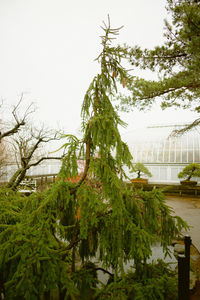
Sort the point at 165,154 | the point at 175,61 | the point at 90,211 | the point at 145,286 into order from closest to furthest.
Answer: the point at 90,211 → the point at 145,286 → the point at 175,61 → the point at 165,154

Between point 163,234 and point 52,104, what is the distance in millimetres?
26366

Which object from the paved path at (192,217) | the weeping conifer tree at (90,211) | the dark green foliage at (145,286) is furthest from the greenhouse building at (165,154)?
the weeping conifer tree at (90,211)

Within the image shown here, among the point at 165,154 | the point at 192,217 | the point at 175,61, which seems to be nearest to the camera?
the point at 175,61

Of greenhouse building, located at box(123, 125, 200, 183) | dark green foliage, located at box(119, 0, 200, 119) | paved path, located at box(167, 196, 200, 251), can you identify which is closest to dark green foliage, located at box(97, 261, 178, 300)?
dark green foliage, located at box(119, 0, 200, 119)

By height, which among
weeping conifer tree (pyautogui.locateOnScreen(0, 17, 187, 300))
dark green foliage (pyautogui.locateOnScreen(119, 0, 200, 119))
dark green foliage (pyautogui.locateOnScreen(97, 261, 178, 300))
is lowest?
dark green foliage (pyautogui.locateOnScreen(97, 261, 178, 300))

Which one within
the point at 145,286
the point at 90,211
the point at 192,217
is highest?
the point at 90,211

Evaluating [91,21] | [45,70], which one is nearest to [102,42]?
[45,70]

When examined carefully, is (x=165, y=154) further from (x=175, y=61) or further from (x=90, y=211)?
(x=90, y=211)

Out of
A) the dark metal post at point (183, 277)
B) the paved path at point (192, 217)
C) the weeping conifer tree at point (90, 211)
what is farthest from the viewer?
the paved path at point (192, 217)

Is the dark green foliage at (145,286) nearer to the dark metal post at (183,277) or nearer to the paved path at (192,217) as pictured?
the dark metal post at (183,277)

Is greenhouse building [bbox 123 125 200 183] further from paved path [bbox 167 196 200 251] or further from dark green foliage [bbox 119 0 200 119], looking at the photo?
dark green foliage [bbox 119 0 200 119]

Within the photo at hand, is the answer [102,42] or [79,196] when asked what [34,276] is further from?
[102,42]

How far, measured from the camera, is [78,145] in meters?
1.68

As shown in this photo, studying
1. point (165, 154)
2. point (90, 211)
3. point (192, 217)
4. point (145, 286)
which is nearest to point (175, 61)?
point (90, 211)
